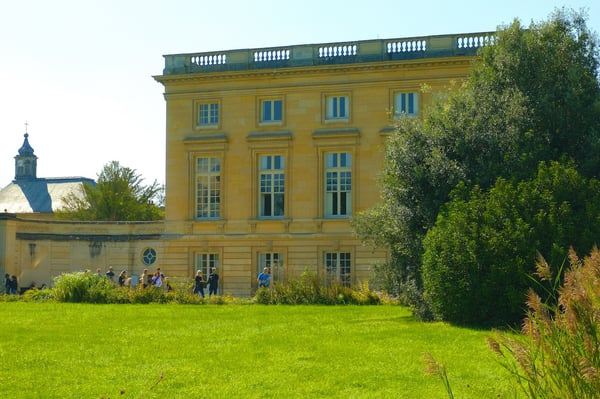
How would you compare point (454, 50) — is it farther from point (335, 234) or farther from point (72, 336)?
point (72, 336)

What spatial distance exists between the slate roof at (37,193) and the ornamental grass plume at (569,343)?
277 ft

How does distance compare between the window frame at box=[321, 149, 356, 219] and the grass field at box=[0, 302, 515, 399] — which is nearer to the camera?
the grass field at box=[0, 302, 515, 399]

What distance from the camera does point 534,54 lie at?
2050 cm

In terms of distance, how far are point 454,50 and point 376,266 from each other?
14727mm

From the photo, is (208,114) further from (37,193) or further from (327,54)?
(37,193)

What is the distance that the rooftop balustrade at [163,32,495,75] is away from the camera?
121ft

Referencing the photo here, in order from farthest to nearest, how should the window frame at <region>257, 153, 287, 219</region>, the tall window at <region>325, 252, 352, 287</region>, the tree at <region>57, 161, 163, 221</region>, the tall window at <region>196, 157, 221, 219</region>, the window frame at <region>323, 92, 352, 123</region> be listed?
the tree at <region>57, 161, 163, 221</region> < the tall window at <region>196, 157, 221, 219</region> < the window frame at <region>257, 153, 287, 219</region> < the window frame at <region>323, 92, 352, 123</region> < the tall window at <region>325, 252, 352, 287</region>

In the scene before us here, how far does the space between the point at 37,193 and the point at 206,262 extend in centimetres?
5507

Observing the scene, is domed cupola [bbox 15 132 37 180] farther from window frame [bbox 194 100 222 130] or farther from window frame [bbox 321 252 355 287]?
window frame [bbox 321 252 355 287]

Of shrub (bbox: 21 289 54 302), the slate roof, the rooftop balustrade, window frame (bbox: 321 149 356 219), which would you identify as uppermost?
the rooftop balustrade

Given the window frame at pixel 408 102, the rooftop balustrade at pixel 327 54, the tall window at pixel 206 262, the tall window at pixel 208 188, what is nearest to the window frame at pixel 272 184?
the tall window at pixel 208 188

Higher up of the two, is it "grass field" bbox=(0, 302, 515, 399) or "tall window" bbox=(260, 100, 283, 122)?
"tall window" bbox=(260, 100, 283, 122)

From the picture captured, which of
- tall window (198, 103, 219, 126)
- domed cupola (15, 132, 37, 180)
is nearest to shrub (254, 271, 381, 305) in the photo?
tall window (198, 103, 219, 126)

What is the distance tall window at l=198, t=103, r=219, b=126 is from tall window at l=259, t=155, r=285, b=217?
3.00m
